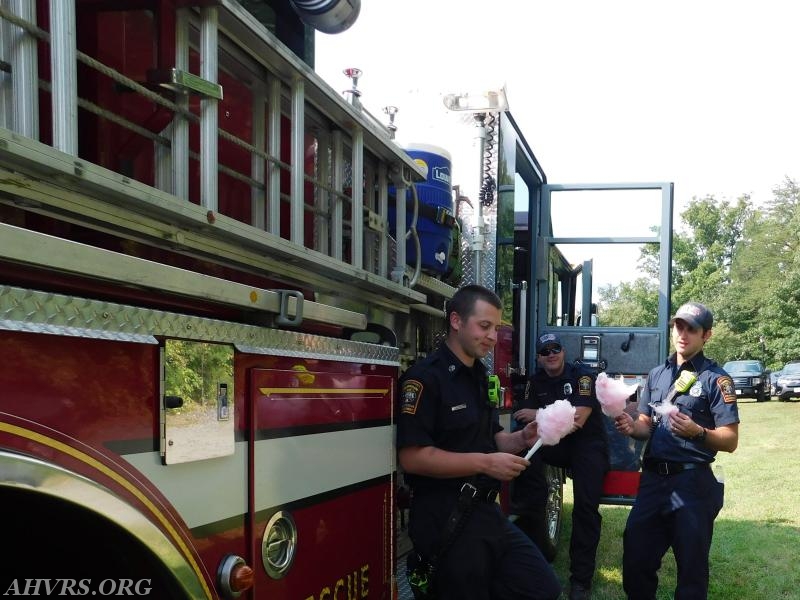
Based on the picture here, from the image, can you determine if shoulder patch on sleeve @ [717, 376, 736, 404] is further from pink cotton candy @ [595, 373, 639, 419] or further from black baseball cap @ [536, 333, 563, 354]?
black baseball cap @ [536, 333, 563, 354]

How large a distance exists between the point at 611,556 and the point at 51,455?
5028 millimetres

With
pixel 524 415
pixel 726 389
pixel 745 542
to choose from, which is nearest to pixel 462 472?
pixel 726 389

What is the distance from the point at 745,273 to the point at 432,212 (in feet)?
120

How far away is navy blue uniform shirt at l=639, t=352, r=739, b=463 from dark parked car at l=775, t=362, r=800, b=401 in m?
23.7

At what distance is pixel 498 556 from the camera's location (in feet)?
8.77

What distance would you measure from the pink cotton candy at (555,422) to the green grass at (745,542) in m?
2.28

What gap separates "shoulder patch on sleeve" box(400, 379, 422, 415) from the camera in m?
2.55

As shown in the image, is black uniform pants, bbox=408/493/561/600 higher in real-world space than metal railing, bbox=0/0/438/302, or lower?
lower

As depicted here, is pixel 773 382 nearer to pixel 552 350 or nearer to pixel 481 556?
pixel 552 350

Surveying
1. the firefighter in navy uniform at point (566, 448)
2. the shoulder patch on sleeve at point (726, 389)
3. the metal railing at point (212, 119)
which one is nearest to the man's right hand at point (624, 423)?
the shoulder patch on sleeve at point (726, 389)

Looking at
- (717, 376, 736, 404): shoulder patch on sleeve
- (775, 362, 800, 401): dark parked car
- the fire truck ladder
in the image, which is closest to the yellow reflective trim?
the fire truck ladder

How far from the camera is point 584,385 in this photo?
4750mm

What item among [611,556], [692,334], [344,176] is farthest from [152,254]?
[611,556]

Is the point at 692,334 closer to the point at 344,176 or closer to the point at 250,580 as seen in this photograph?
the point at 344,176
